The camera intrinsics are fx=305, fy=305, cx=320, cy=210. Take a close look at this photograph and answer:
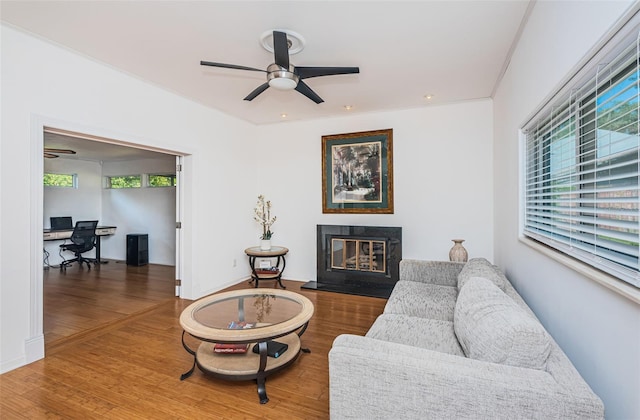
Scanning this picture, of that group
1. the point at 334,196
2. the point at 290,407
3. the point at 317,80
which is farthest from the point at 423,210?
the point at 290,407

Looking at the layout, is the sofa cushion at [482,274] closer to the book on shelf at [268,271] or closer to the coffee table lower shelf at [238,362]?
the coffee table lower shelf at [238,362]

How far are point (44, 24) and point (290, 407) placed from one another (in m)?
3.31

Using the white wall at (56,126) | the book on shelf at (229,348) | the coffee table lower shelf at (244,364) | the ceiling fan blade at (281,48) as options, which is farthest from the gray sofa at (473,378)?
the white wall at (56,126)

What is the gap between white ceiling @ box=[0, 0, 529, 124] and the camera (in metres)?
2.16

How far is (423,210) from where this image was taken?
4293 mm

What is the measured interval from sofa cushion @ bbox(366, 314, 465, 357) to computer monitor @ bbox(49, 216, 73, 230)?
7437 millimetres

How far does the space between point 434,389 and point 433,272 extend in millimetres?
1994

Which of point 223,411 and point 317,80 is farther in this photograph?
point 317,80

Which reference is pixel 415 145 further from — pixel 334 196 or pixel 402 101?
pixel 334 196

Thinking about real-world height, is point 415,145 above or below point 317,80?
below

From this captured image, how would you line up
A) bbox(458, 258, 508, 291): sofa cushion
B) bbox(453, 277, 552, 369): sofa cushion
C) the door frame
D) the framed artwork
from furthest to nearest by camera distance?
1. the framed artwork
2. the door frame
3. bbox(458, 258, 508, 291): sofa cushion
4. bbox(453, 277, 552, 369): sofa cushion

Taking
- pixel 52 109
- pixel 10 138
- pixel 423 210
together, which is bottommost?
pixel 423 210

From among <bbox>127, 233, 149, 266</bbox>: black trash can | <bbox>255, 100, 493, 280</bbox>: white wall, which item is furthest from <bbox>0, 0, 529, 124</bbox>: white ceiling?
<bbox>127, 233, 149, 266</bbox>: black trash can

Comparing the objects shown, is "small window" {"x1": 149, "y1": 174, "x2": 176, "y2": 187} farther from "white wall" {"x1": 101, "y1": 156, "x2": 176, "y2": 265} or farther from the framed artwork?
the framed artwork
